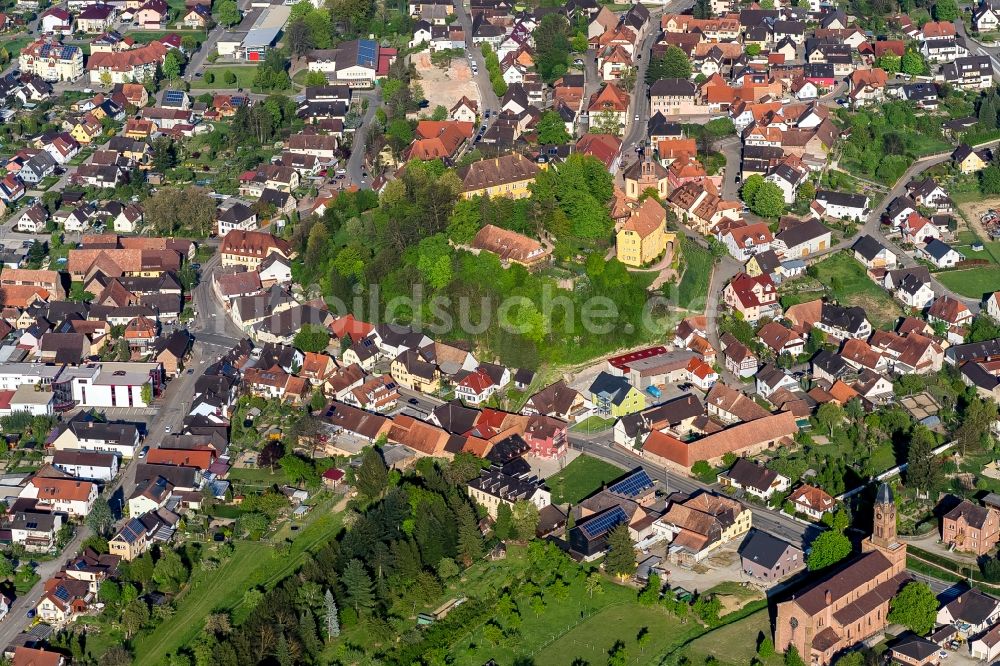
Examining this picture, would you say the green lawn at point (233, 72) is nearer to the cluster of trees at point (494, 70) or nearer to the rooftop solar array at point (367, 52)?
the rooftop solar array at point (367, 52)

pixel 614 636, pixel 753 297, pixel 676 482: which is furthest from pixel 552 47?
pixel 614 636

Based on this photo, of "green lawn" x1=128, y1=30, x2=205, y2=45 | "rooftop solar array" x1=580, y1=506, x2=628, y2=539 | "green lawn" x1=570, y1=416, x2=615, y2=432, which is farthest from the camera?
"green lawn" x1=128, y1=30, x2=205, y2=45

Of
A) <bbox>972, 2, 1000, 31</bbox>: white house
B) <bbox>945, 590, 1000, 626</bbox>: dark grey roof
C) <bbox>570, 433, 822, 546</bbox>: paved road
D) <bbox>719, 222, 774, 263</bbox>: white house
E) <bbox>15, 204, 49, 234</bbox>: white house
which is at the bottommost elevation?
<bbox>570, 433, 822, 546</bbox>: paved road

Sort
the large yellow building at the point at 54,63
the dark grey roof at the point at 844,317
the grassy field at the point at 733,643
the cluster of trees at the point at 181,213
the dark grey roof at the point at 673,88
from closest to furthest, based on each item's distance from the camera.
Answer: the grassy field at the point at 733,643 → the dark grey roof at the point at 844,317 → the cluster of trees at the point at 181,213 → the dark grey roof at the point at 673,88 → the large yellow building at the point at 54,63

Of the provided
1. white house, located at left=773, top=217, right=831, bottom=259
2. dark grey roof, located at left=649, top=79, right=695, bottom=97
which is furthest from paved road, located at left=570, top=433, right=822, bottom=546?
dark grey roof, located at left=649, top=79, right=695, bottom=97

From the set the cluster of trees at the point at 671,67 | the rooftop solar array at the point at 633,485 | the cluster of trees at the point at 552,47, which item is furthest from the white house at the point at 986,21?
the rooftop solar array at the point at 633,485

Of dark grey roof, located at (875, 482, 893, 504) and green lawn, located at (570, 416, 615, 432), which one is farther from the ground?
dark grey roof, located at (875, 482, 893, 504)

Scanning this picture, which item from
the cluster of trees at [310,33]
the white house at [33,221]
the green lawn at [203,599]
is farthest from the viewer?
the cluster of trees at [310,33]

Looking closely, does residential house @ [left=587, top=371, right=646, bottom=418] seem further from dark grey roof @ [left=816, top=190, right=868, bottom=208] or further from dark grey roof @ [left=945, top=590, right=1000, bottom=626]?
dark grey roof @ [left=816, top=190, right=868, bottom=208]
